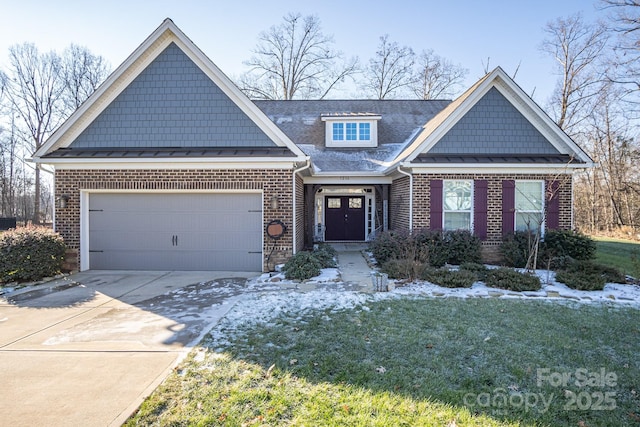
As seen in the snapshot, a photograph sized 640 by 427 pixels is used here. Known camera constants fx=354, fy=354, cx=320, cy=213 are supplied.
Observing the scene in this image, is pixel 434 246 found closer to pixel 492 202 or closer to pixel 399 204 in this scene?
pixel 492 202

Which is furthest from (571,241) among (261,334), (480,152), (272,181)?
(261,334)

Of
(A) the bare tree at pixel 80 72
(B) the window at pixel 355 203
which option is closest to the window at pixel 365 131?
(B) the window at pixel 355 203

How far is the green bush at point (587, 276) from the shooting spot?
7379 millimetres

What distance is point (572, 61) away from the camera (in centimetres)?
2509

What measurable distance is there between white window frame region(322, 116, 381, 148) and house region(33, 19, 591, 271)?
4306 mm

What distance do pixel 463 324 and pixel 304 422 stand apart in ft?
10.7

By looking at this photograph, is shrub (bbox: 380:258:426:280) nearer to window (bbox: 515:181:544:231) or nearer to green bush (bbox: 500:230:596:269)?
green bush (bbox: 500:230:596:269)

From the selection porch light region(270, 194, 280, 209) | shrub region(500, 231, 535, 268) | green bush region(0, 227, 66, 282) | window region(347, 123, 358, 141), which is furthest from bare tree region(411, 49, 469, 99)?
green bush region(0, 227, 66, 282)

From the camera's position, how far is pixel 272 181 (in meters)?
9.17

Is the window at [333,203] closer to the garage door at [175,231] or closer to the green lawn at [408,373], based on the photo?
the garage door at [175,231]

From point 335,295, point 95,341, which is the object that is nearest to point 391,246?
point 335,295

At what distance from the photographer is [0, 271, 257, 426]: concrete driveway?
3.19 meters

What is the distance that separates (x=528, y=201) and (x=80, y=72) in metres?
33.2

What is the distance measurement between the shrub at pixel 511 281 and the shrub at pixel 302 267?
386cm
